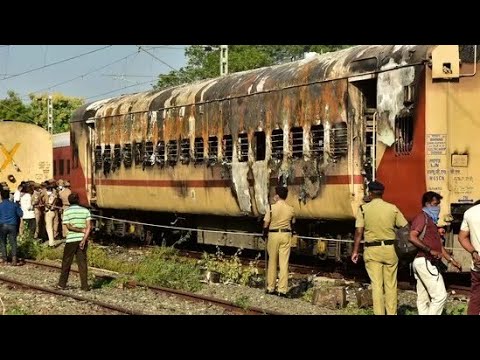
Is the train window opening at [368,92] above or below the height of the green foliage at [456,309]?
above

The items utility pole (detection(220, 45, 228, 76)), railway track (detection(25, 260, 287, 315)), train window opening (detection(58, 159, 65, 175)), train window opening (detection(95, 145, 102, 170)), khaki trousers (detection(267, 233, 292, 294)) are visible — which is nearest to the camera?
railway track (detection(25, 260, 287, 315))

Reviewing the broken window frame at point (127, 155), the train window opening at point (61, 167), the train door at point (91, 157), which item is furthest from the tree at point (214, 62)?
the broken window frame at point (127, 155)

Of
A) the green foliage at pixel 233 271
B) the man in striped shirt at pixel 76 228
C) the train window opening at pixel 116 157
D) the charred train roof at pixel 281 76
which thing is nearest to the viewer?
the charred train roof at pixel 281 76

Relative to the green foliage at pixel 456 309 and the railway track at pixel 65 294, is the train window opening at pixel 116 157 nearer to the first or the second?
the railway track at pixel 65 294

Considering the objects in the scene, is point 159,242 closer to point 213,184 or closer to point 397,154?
point 213,184

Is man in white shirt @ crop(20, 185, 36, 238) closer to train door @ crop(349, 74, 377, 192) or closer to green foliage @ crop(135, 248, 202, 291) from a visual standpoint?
green foliage @ crop(135, 248, 202, 291)

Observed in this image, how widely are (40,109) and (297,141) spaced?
62.9 m

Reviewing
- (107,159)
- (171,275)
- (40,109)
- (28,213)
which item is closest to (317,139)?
(171,275)

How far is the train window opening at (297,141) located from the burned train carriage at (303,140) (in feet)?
0.06

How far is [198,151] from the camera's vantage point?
19109 mm

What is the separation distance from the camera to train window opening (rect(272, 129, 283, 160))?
16.0 m

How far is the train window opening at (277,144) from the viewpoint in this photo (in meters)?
16.0

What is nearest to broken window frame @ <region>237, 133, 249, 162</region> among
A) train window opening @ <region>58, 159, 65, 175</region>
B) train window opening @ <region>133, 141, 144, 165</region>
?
train window opening @ <region>133, 141, 144, 165</region>

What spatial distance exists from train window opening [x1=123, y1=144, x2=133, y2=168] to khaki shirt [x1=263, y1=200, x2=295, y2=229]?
9317mm
